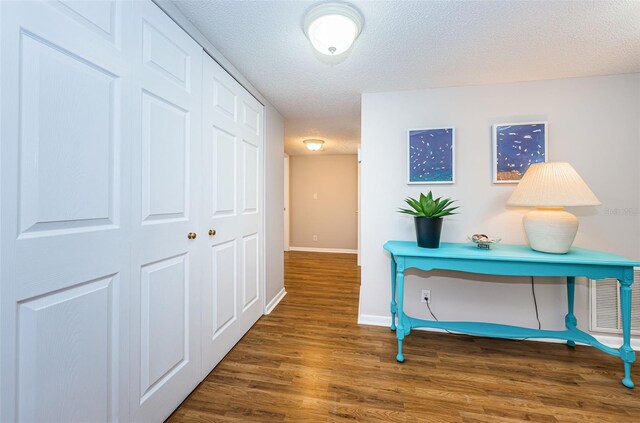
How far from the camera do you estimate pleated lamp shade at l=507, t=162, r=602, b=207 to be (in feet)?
5.36

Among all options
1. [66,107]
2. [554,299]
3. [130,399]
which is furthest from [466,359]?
[66,107]

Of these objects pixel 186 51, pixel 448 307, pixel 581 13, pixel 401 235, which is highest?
pixel 581 13

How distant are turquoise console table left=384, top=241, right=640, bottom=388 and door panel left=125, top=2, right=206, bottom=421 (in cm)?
138

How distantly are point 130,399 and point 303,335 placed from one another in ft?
4.18

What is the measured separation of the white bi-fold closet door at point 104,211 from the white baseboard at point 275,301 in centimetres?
93

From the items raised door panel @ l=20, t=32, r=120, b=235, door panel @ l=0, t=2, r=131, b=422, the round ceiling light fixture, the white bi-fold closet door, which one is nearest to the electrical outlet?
the white bi-fold closet door

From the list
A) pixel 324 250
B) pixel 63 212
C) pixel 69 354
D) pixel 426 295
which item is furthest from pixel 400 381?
pixel 324 250

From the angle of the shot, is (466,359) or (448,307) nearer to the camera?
(466,359)

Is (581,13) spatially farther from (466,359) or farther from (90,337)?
(90,337)

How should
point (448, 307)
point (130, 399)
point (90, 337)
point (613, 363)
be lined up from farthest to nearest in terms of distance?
1. point (448, 307)
2. point (613, 363)
3. point (130, 399)
4. point (90, 337)

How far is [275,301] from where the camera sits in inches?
110

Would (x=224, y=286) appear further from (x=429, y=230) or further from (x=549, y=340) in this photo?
(x=549, y=340)

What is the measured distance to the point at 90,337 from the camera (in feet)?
3.08

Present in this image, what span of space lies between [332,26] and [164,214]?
4.29 ft
